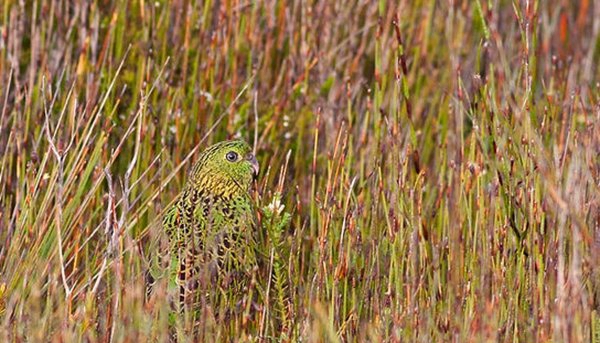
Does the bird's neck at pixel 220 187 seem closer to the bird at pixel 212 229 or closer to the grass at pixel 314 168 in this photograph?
the bird at pixel 212 229

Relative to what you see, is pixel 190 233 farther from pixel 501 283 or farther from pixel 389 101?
pixel 389 101

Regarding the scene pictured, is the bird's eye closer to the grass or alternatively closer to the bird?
the bird

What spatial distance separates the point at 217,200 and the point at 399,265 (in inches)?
21.7

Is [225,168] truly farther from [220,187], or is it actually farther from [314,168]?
[314,168]

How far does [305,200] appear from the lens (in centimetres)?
424

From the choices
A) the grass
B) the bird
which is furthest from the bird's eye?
the grass

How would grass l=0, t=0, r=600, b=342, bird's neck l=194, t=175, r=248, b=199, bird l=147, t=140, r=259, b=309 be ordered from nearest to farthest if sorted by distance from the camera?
grass l=0, t=0, r=600, b=342 → bird l=147, t=140, r=259, b=309 → bird's neck l=194, t=175, r=248, b=199

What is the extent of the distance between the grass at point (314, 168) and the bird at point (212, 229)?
0.29 feet

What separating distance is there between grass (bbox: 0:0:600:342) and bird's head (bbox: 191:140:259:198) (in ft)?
0.31

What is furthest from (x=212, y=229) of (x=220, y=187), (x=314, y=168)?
(x=314, y=168)

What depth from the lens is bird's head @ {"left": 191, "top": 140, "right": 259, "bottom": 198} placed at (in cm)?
348

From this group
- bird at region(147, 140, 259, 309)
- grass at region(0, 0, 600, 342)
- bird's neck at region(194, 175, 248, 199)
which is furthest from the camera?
bird's neck at region(194, 175, 248, 199)

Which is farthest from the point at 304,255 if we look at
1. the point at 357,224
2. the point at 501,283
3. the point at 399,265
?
the point at 501,283

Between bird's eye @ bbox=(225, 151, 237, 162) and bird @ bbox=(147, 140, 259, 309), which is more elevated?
bird's eye @ bbox=(225, 151, 237, 162)
